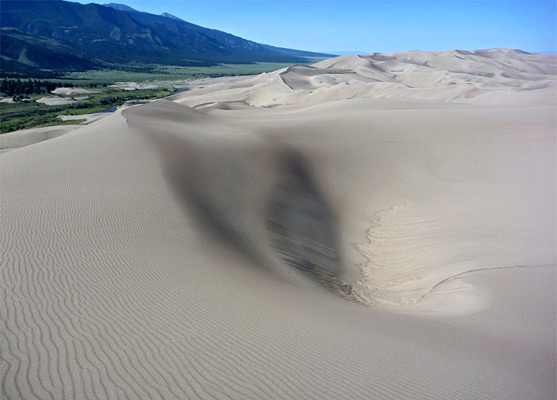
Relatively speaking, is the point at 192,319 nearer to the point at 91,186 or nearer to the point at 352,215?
the point at 91,186

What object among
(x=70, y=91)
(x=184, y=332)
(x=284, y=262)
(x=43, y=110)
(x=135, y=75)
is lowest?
(x=284, y=262)

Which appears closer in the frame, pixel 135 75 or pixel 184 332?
pixel 184 332

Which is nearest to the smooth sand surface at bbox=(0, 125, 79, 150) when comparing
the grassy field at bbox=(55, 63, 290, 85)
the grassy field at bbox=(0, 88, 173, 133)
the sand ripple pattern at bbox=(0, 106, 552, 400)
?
the grassy field at bbox=(0, 88, 173, 133)

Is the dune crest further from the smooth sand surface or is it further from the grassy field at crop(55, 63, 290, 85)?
the grassy field at crop(55, 63, 290, 85)

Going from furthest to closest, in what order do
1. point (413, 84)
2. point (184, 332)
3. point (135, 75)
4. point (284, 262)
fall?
point (135, 75) < point (413, 84) < point (284, 262) < point (184, 332)

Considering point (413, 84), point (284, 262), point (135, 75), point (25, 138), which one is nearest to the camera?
point (284, 262)

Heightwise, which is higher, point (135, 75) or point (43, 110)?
point (135, 75)

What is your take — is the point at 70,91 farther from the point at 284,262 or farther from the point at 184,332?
the point at 184,332

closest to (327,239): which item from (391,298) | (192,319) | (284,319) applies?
(391,298)

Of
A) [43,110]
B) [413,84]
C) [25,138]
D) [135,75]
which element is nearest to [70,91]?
[43,110]
